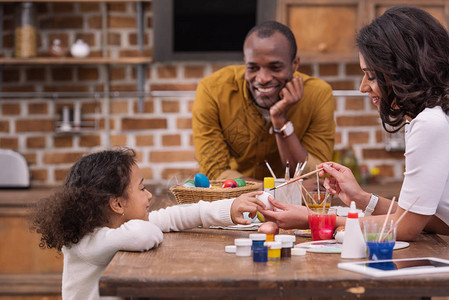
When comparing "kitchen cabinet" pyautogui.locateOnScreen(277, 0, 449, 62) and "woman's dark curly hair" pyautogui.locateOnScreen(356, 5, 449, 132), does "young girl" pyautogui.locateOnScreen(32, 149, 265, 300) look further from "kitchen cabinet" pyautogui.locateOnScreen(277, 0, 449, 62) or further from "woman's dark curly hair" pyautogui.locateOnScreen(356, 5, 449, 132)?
"kitchen cabinet" pyautogui.locateOnScreen(277, 0, 449, 62)

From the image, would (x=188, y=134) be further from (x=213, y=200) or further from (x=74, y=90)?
(x=213, y=200)

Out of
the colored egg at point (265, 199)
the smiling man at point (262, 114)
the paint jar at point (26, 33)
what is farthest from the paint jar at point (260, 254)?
the paint jar at point (26, 33)

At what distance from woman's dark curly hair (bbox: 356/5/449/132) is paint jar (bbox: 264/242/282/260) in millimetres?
580

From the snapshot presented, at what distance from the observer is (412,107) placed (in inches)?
69.1

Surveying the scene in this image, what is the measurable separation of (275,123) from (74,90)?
181 centimetres

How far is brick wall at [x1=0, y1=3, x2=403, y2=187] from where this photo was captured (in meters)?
4.13

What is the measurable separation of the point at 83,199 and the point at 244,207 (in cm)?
42

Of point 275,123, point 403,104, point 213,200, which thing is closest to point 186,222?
point 213,200

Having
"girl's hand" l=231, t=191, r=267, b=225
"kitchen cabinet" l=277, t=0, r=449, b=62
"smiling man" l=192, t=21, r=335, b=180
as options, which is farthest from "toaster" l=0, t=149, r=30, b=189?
"girl's hand" l=231, t=191, r=267, b=225

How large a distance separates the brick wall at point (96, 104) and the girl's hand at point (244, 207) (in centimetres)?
235

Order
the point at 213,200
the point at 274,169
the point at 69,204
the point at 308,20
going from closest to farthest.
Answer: the point at 69,204
the point at 213,200
the point at 274,169
the point at 308,20

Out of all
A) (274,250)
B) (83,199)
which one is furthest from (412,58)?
(83,199)

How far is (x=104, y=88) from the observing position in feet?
13.6

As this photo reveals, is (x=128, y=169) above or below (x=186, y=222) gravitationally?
above
